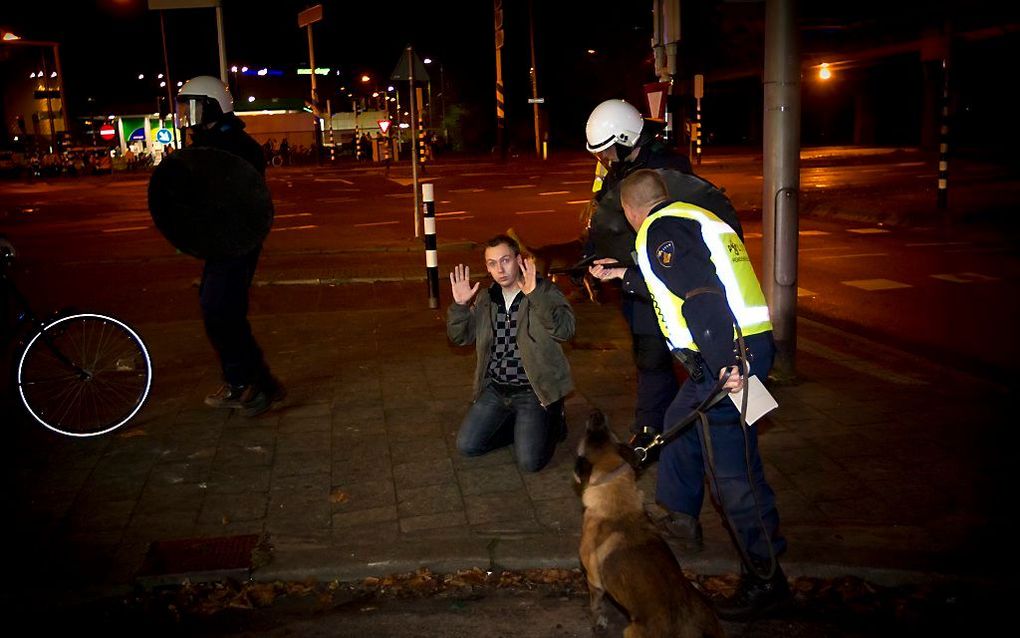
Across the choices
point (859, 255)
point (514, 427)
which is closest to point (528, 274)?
point (514, 427)

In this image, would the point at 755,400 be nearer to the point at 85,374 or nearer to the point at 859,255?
the point at 85,374

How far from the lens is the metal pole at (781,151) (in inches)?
269

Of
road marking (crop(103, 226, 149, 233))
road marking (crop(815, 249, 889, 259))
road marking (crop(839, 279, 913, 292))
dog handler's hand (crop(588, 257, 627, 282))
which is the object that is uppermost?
dog handler's hand (crop(588, 257, 627, 282))

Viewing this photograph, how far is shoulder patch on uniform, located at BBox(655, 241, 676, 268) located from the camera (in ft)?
12.4

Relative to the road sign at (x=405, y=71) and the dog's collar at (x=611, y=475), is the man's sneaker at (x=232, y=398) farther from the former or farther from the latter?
the road sign at (x=405, y=71)

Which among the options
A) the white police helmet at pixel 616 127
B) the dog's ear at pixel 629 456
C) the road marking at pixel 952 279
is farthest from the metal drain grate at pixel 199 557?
the road marking at pixel 952 279

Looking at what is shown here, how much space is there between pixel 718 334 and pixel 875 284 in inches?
345

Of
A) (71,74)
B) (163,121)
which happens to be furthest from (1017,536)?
(71,74)

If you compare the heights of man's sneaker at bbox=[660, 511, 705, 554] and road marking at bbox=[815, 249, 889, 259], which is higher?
road marking at bbox=[815, 249, 889, 259]

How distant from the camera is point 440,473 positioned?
562 centimetres

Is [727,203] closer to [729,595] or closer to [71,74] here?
[729,595]

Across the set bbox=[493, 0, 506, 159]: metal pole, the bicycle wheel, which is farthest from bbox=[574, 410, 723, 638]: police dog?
bbox=[493, 0, 506, 159]: metal pole

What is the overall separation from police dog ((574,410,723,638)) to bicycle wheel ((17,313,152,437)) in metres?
3.93

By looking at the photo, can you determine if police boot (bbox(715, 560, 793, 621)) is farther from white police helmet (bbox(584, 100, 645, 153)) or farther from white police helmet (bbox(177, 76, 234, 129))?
white police helmet (bbox(177, 76, 234, 129))
